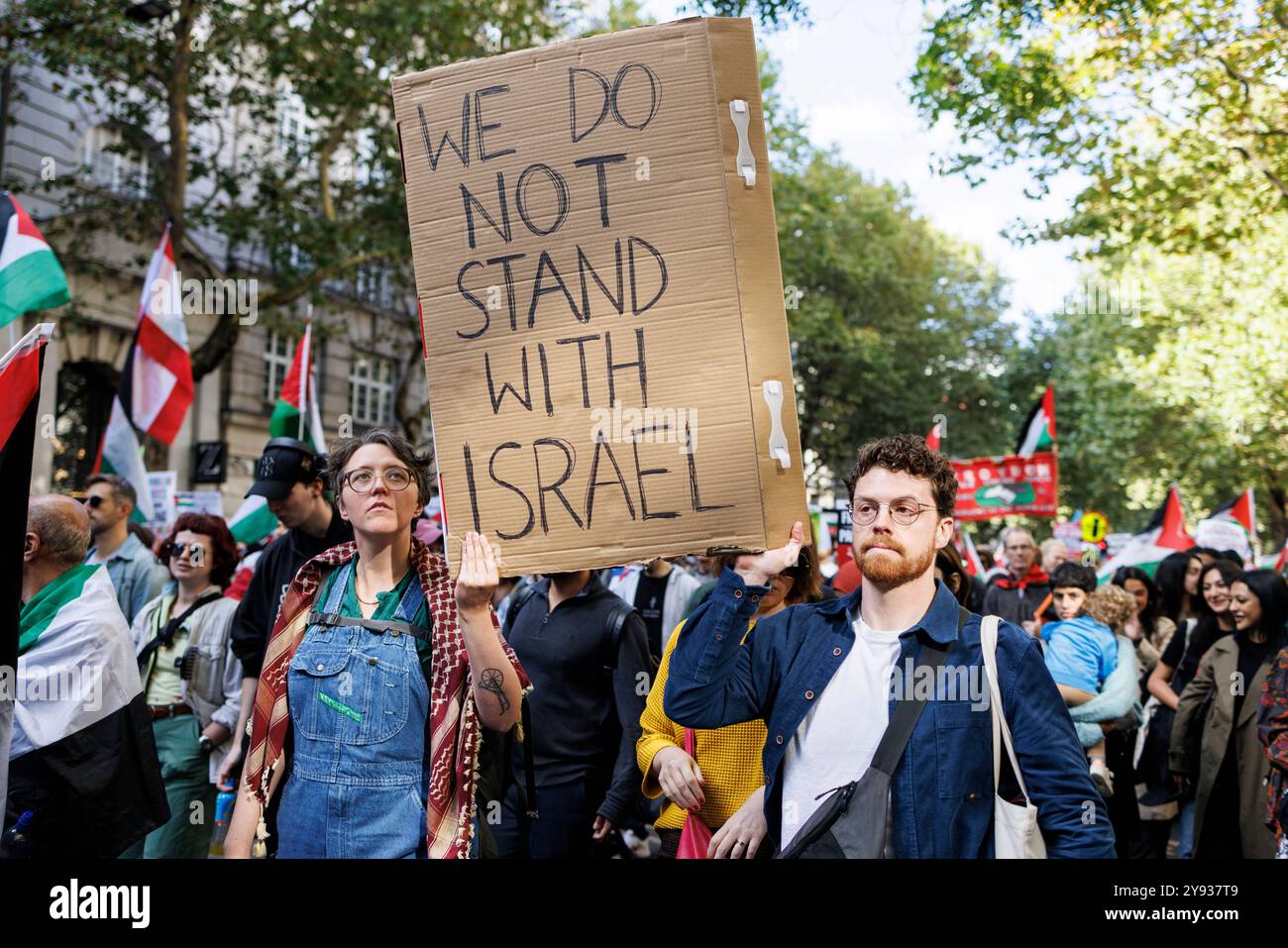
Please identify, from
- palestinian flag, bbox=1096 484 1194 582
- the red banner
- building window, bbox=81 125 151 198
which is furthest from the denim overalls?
building window, bbox=81 125 151 198

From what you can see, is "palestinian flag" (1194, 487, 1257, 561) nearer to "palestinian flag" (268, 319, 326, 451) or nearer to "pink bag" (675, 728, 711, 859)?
"palestinian flag" (268, 319, 326, 451)

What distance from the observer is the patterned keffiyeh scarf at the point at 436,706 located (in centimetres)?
321

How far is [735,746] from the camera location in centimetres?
392

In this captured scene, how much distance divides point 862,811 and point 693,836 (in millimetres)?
1196

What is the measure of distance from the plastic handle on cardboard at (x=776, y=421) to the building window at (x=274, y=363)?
2405cm

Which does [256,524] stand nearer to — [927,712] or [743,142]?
[743,142]

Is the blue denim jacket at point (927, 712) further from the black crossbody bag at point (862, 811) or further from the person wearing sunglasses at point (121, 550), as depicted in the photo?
the person wearing sunglasses at point (121, 550)

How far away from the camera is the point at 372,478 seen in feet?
11.4

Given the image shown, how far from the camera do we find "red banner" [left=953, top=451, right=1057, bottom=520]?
13.0 m

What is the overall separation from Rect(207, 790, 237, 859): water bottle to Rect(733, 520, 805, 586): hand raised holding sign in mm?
3225

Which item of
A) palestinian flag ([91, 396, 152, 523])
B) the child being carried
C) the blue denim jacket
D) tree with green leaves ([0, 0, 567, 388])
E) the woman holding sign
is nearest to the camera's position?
the blue denim jacket

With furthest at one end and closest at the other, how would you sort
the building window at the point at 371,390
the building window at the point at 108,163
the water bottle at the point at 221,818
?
the building window at the point at 371,390, the building window at the point at 108,163, the water bottle at the point at 221,818

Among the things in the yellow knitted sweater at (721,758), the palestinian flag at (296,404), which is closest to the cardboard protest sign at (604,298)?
the yellow knitted sweater at (721,758)
